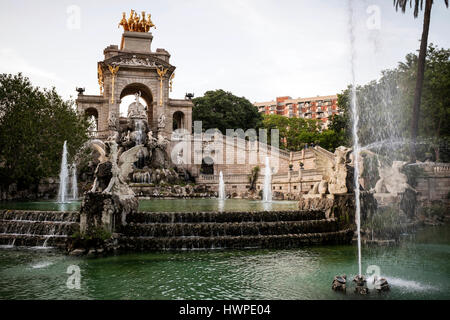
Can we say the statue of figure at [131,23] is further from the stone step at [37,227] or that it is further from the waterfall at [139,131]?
the stone step at [37,227]

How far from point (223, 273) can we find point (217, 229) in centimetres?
328

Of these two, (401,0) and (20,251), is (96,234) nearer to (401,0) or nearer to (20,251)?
(20,251)

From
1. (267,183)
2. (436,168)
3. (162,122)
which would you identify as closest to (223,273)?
(436,168)

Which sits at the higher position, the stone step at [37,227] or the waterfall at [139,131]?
the waterfall at [139,131]

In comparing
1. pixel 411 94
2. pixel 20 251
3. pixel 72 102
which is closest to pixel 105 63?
pixel 72 102

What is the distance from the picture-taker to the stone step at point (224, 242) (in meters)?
10.2

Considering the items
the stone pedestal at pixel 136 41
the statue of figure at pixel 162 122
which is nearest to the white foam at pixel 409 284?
the statue of figure at pixel 162 122

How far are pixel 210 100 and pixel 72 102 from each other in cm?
2919

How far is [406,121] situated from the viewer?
82.8 feet

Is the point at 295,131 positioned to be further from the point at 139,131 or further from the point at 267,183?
the point at 139,131

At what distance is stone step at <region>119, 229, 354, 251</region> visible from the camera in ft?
33.6

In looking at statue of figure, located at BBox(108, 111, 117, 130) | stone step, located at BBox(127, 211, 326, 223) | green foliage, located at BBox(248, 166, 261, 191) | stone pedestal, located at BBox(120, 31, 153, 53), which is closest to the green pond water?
stone step, located at BBox(127, 211, 326, 223)

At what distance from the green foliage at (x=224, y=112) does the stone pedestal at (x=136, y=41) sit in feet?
40.4

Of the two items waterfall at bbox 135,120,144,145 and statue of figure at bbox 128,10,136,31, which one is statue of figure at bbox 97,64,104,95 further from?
waterfall at bbox 135,120,144,145
